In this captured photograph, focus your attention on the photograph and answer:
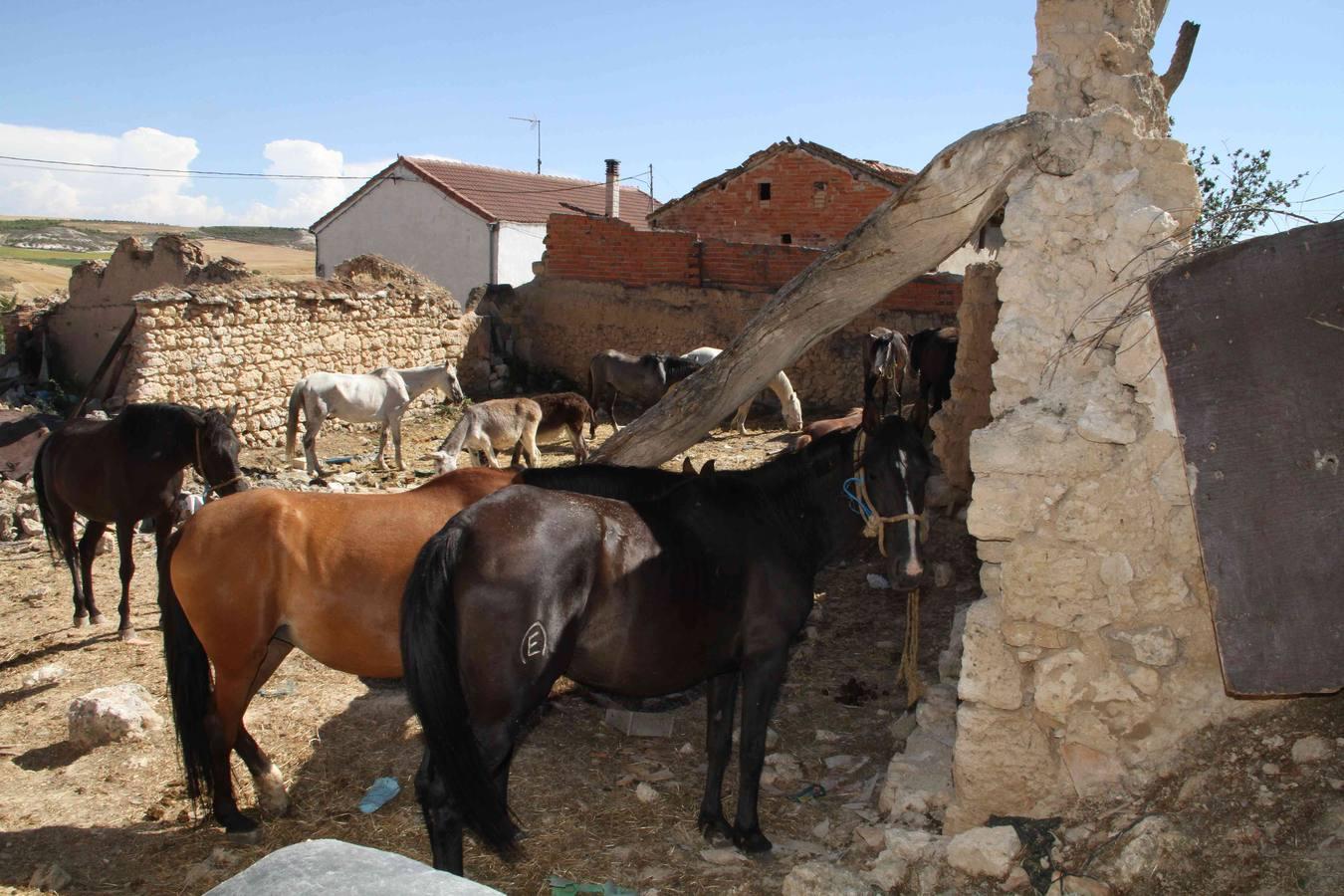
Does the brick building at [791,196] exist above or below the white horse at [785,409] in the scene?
above

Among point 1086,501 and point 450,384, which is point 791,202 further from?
point 1086,501

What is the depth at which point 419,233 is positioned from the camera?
29.9 metres

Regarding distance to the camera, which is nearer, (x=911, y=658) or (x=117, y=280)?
(x=911, y=658)

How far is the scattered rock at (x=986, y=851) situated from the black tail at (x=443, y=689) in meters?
1.70

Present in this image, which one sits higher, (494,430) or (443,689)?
(494,430)

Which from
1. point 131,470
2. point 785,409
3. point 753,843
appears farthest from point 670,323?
point 753,843

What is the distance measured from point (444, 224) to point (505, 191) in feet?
10.2

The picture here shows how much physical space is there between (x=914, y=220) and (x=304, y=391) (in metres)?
11.0

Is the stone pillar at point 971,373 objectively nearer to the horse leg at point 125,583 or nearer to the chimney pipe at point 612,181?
the horse leg at point 125,583

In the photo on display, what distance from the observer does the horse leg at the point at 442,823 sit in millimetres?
3859

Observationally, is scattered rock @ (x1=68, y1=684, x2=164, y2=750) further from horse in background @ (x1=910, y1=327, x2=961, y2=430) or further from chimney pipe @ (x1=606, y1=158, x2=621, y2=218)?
chimney pipe @ (x1=606, y1=158, x2=621, y2=218)

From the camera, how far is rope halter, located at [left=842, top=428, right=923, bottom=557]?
4496 millimetres

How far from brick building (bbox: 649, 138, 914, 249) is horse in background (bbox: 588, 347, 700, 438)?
707 centimetres

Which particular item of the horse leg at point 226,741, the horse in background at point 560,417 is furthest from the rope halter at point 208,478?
the horse in background at point 560,417
